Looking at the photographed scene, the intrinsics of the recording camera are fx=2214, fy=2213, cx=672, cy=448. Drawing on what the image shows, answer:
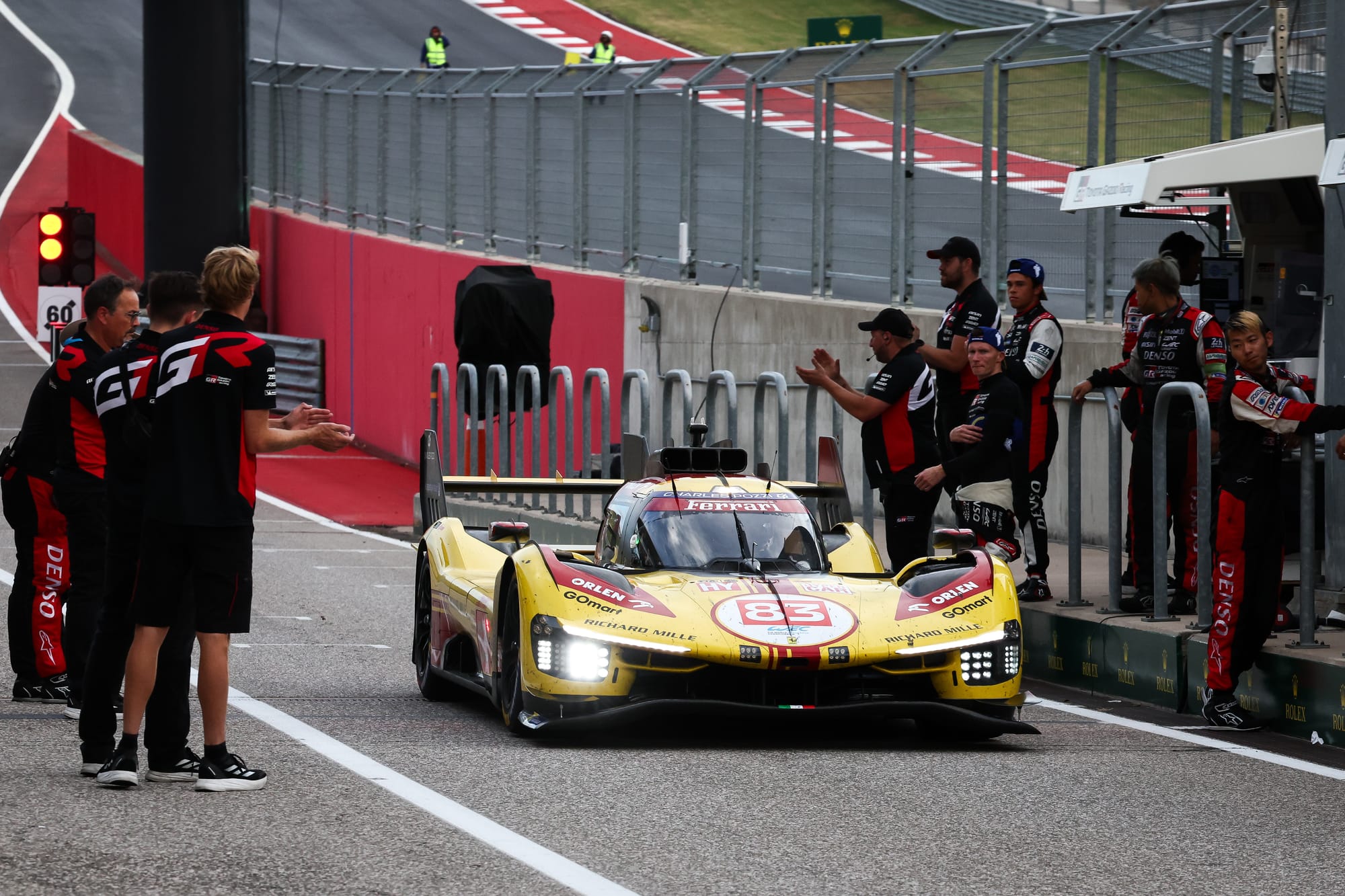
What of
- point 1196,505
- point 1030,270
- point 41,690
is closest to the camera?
point 41,690

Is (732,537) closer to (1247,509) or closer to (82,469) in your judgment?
(1247,509)

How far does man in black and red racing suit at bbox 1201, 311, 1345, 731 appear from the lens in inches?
380

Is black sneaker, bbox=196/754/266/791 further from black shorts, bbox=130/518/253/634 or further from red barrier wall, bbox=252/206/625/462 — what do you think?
red barrier wall, bbox=252/206/625/462

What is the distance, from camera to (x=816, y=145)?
822 inches

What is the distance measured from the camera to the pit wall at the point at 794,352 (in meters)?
16.5

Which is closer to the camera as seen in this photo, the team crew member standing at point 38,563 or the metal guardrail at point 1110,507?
the team crew member standing at point 38,563

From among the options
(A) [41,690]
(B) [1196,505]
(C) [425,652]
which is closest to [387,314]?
(C) [425,652]

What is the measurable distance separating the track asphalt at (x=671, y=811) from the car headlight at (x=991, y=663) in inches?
11.8

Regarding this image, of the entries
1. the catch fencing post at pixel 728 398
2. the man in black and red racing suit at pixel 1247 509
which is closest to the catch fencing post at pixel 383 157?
the catch fencing post at pixel 728 398

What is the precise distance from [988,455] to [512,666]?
3.44 meters

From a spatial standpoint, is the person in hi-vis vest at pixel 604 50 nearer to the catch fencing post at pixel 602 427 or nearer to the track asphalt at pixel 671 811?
the catch fencing post at pixel 602 427

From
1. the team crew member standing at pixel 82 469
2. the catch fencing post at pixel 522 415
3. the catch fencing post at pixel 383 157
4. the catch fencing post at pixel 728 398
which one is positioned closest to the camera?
the team crew member standing at pixel 82 469

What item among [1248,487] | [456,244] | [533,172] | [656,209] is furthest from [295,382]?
[1248,487]

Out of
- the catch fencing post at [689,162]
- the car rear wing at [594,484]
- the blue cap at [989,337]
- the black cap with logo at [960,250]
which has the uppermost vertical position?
the catch fencing post at [689,162]
